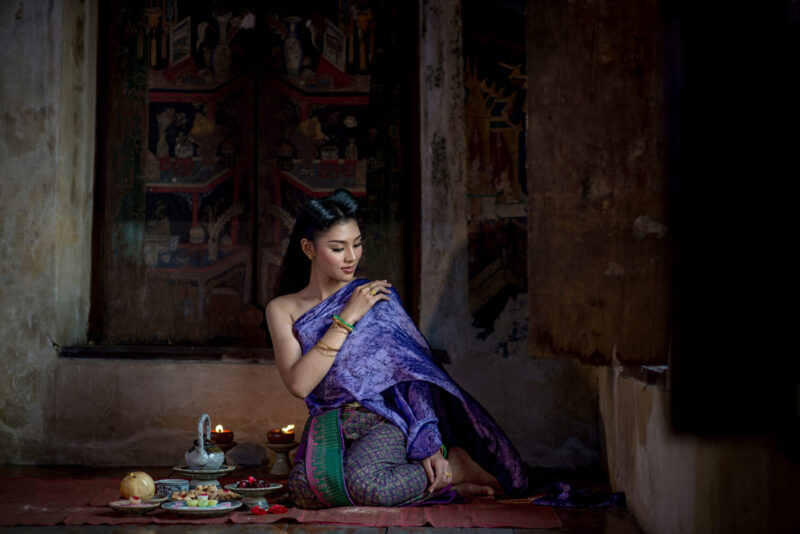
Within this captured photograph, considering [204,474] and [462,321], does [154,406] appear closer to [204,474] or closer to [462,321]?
[204,474]

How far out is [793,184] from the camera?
170 cm

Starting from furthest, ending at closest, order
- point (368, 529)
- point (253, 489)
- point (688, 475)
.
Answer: point (253, 489)
point (368, 529)
point (688, 475)

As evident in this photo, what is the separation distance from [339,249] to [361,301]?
25cm

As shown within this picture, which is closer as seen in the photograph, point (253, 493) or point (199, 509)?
point (199, 509)

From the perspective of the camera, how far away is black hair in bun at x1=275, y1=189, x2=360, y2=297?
367cm

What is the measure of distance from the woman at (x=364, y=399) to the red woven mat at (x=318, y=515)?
0.35ft

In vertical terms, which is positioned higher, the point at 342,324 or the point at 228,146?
the point at 228,146

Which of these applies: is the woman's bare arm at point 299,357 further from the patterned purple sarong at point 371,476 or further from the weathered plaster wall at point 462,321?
the weathered plaster wall at point 462,321

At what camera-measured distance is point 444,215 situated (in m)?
4.72

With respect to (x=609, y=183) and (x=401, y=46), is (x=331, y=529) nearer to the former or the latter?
(x=609, y=183)

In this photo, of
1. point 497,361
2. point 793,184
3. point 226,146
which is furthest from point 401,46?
point 793,184

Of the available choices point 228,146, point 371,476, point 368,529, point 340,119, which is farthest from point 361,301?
point 228,146

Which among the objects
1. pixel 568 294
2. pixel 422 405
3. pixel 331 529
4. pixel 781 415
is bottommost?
pixel 331 529

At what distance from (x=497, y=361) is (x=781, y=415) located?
2.95 m
